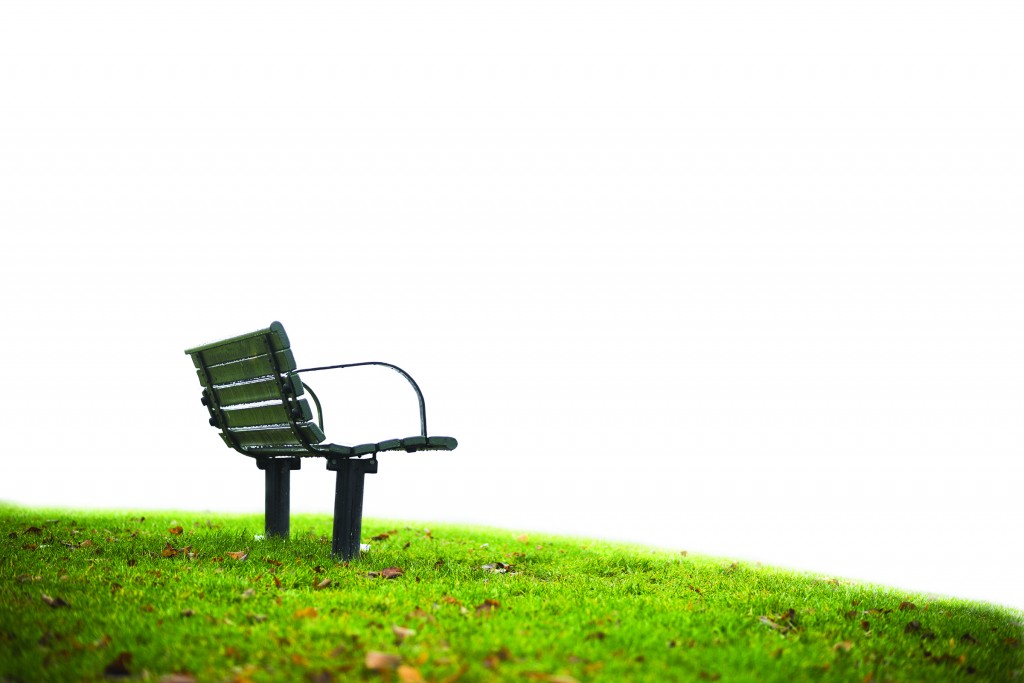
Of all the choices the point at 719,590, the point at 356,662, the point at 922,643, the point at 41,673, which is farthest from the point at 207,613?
the point at 922,643

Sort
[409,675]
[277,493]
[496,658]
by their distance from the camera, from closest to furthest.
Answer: [409,675], [496,658], [277,493]

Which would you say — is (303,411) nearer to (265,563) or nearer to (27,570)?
(265,563)

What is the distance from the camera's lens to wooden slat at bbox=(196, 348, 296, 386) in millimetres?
4982

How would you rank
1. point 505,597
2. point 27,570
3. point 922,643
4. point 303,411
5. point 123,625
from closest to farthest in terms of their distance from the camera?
1. point 123,625
2. point 922,643
3. point 505,597
4. point 27,570
5. point 303,411

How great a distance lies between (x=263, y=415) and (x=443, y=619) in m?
2.27

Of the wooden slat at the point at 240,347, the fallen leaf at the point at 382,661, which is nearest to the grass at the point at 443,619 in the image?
the fallen leaf at the point at 382,661

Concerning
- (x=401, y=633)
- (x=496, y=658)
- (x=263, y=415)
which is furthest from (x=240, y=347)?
(x=496, y=658)

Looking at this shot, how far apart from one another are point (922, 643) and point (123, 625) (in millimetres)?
3350

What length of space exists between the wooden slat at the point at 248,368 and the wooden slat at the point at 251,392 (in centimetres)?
5

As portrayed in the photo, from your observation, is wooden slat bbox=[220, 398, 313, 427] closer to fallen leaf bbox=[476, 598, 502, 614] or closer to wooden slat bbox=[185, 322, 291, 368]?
wooden slat bbox=[185, 322, 291, 368]

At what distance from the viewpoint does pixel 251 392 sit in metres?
5.54

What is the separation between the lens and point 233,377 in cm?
575

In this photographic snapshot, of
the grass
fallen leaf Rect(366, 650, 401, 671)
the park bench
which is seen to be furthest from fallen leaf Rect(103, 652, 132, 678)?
the park bench

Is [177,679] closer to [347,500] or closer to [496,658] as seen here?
[496,658]
